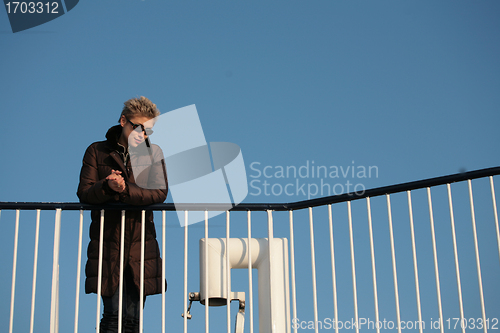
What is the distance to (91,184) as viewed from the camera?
3029mm

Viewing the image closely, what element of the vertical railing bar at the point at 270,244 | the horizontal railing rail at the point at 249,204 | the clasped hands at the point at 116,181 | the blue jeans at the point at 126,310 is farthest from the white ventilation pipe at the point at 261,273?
the clasped hands at the point at 116,181

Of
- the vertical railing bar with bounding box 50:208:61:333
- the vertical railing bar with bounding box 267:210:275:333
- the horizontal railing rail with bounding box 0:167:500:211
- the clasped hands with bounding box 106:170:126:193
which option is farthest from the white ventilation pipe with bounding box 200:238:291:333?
the vertical railing bar with bounding box 50:208:61:333

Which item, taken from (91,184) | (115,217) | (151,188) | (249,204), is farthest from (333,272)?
(91,184)

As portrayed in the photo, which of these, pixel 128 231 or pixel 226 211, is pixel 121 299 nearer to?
pixel 128 231

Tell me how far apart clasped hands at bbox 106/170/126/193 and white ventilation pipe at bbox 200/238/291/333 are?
2.23 ft

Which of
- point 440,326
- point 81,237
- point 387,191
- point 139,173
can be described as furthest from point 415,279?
point 81,237

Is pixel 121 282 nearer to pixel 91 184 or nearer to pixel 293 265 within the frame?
pixel 91 184

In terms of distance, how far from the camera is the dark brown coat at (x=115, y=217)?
290 cm

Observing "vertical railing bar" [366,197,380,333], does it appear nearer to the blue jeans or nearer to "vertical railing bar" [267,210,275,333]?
"vertical railing bar" [267,210,275,333]

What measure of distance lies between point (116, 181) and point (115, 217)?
39 cm

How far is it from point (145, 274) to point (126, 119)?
104cm

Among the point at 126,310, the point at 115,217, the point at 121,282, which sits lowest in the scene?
the point at 126,310

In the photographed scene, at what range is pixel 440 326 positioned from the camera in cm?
269

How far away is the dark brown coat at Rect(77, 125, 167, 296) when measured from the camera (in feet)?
9.52
